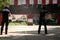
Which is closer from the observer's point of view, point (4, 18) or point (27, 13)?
point (4, 18)

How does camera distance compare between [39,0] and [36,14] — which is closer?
[39,0]

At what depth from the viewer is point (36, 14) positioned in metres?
21.2

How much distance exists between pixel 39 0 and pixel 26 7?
4972mm

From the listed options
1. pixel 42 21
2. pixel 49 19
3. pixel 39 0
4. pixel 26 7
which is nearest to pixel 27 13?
pixel 26 7

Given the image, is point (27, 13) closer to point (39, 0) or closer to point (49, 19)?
point (49, 19)

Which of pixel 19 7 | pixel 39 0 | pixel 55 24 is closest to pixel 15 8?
pixel 19 7

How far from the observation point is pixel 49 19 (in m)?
21.2

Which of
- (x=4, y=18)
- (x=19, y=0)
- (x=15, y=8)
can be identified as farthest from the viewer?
(x=15, y=8)

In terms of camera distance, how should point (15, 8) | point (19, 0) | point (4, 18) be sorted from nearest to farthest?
point (4, 18), point (19, 0), point (15, 8)

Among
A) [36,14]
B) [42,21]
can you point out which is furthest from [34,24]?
[42,21]

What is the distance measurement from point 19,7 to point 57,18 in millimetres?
2887

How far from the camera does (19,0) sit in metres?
15.6

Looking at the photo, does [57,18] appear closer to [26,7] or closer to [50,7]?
[50,7]

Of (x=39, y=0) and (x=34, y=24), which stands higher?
(x=39, y=0)
